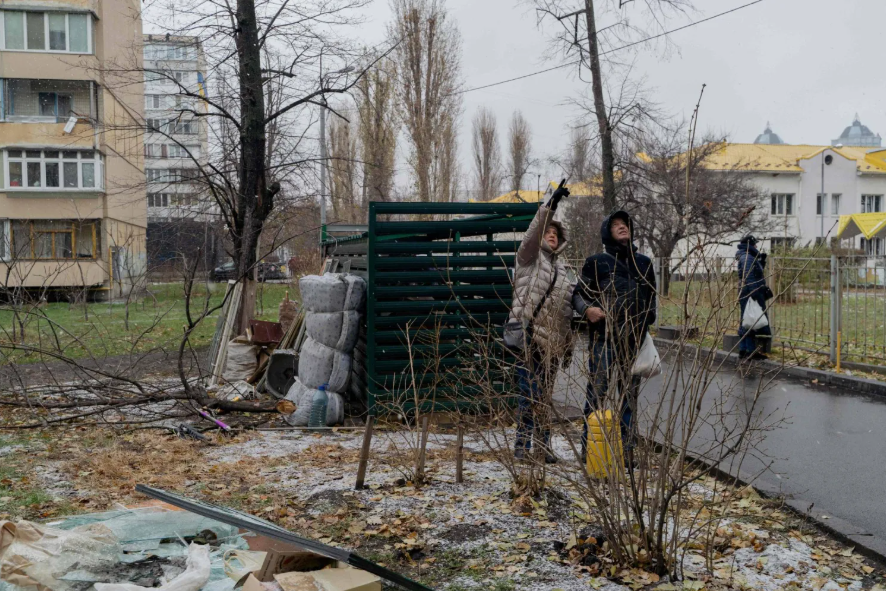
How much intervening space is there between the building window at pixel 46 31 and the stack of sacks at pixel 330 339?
103 ft

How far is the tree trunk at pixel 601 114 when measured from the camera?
696 inches

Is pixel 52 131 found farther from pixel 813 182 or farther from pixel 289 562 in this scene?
pixel 813 182

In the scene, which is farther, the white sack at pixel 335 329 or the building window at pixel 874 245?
the building window at pixel 874 245

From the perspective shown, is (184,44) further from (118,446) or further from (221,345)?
(118,446)

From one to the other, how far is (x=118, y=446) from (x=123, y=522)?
2.72 meters

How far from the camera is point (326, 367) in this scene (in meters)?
7.75

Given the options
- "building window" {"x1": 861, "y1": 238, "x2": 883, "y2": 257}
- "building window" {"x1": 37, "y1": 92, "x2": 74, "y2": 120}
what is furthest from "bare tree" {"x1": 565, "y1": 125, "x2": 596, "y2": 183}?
"building window" {"x1": 37, "y1": 92, "x2": 74, "y2": 120}

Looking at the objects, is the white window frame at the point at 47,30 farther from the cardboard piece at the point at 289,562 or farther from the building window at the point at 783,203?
the building window at the point at 783,203

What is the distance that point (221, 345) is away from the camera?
1007cm

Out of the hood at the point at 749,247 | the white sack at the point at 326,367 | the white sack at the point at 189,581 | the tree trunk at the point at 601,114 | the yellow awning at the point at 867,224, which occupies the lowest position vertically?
the white sack at the point at 189,581

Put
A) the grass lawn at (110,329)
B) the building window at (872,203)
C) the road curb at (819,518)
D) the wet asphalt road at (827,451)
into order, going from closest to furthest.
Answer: the road curb at (819,518) < the wet asphalt road at (827,451) < the grass lawn at (110,329) < the building window at (872,203)

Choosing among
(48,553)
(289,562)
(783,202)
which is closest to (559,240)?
(289,562)

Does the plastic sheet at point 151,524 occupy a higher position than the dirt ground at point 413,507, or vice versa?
the plastic sheet at point 151,524

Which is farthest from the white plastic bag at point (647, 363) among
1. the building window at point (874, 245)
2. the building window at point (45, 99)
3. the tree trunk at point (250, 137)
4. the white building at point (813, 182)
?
the white building at point (813, 182)
